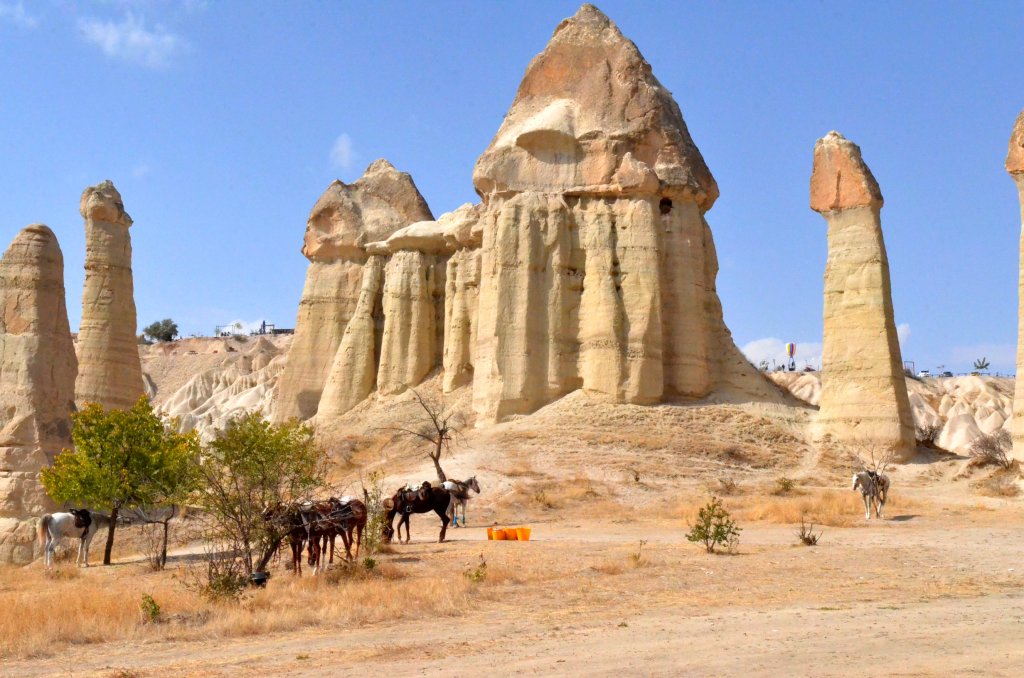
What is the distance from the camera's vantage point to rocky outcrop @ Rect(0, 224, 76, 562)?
72.2 ft

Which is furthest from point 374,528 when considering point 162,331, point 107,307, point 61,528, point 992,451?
point 162,331

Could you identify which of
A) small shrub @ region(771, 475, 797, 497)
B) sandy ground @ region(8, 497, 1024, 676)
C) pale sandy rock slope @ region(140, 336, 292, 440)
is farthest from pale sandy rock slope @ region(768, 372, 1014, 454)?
sandy ground @ region(8, 497, 1024, 676)

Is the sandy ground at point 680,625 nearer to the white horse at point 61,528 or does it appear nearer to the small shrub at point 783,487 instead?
the white horse at point 61,528

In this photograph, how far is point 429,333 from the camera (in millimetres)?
47750

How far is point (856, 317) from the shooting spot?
112 feet

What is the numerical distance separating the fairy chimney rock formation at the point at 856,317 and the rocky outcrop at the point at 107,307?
75.0ft

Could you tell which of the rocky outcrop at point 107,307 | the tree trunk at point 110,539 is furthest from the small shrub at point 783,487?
the rocky outcrop at point 107,307

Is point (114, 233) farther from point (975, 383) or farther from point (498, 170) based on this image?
point (975, 383)

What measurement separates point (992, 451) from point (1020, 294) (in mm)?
13190

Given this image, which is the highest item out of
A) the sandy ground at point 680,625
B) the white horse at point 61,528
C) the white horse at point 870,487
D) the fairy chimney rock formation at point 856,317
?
the fairy chimney rock formation at point 856,317

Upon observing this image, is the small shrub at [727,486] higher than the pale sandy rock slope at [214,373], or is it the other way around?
the pale sandy rock slope at [214,373]

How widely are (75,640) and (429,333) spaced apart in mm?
36846

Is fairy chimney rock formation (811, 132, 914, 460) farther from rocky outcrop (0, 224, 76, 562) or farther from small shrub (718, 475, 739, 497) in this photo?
rocky outcrop (0, 224, 76, 562)

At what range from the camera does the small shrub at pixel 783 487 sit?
2970 centimetres
